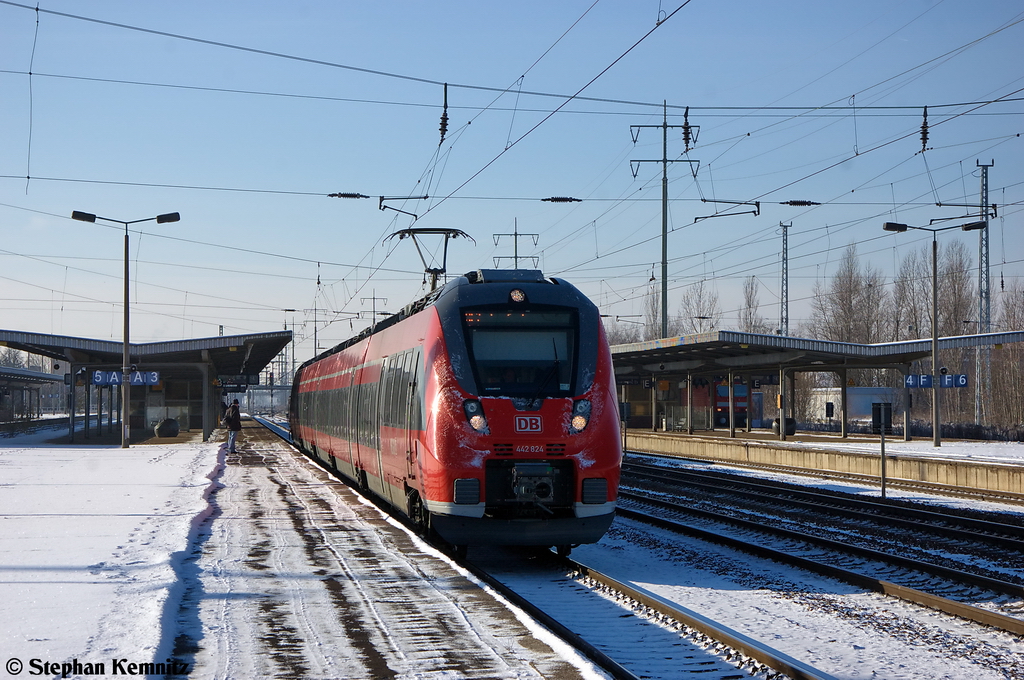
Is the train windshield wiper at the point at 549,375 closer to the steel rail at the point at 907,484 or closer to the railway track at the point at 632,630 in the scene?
the railway track at the point at 632,630

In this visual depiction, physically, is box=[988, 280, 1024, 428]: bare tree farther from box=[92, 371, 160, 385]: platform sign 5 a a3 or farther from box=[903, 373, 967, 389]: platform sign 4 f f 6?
box=[92, 371, 160, 385]: platform sign 5 a a3

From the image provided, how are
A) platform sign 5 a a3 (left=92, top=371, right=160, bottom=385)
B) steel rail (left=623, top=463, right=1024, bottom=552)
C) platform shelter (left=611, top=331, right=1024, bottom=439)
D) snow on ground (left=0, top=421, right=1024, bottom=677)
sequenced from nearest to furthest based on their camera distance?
snow on ground (left=0, top=421, right=1024, bottom=677), steel rail (left=623, top=463, right=1024, bottom=552), platform shelter (left=611, top=331, right=1024, bottom=439), platform sign 5 a a3 (left=92, top=371, right=160, bottom=385)

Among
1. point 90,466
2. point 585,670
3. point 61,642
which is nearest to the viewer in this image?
point 585,670

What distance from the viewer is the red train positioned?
35.7 ft

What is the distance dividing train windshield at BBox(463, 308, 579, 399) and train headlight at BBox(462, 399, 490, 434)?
0.20 metres

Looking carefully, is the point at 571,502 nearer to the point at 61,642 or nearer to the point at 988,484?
the point at 61,642

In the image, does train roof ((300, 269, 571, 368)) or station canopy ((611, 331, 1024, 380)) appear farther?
station canopy ((611, 331, 1024, 380))

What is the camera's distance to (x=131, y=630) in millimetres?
7426

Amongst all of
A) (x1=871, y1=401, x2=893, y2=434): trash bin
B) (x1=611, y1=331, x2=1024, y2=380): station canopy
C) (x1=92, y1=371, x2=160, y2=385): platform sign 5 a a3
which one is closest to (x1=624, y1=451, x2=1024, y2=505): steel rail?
(x1=871, y1=401, x2=893, y2=434): trash bin

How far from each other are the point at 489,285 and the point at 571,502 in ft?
9.35

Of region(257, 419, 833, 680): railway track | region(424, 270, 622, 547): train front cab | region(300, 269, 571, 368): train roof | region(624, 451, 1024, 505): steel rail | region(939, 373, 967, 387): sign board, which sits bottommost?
region(624, 451, 1024, 505): steel rail

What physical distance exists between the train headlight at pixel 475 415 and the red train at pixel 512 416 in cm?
1

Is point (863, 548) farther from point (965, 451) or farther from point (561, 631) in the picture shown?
point (965, 451)

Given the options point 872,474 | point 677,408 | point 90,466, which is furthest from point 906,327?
point 90,466
